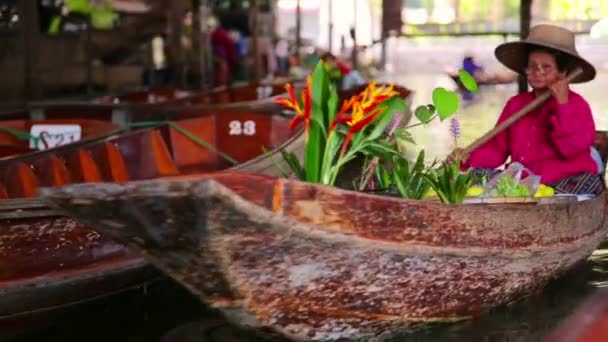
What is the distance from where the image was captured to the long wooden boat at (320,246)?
2922mm

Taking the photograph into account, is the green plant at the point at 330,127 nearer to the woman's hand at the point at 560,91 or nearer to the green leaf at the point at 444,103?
the green leaf at the point at 444,103

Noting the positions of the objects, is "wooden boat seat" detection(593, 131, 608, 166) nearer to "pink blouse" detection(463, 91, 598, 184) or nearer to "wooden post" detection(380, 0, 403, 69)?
"pink blouse" detection(463, 91, 598, 184)

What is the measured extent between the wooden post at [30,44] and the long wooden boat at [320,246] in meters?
6.14

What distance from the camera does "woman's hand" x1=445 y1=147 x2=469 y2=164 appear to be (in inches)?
162

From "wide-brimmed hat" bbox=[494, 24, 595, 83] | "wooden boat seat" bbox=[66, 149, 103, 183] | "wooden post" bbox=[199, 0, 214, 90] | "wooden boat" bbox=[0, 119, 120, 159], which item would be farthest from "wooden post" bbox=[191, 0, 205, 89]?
"wide-brimmed hat" bbox=[494, 24, 595, 83]

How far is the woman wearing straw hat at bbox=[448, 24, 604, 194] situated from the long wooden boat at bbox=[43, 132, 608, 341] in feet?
1.95

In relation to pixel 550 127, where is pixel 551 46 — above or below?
above

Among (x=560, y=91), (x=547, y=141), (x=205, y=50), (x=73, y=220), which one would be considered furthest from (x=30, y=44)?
(x=560, y=91)

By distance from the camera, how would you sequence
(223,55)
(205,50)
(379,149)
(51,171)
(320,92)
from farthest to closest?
(223,55) < (205,50) < (51,171) < (379,149) < (320,92)

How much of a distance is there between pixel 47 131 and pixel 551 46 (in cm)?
326

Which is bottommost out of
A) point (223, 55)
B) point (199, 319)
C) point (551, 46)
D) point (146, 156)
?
point (199, 319)

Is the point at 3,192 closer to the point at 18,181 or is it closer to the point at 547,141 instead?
the point at 18,181

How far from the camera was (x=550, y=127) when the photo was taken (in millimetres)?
4512

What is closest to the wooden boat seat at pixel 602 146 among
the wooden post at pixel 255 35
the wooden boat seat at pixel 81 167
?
the wooden boat seat at pixel 81 167
